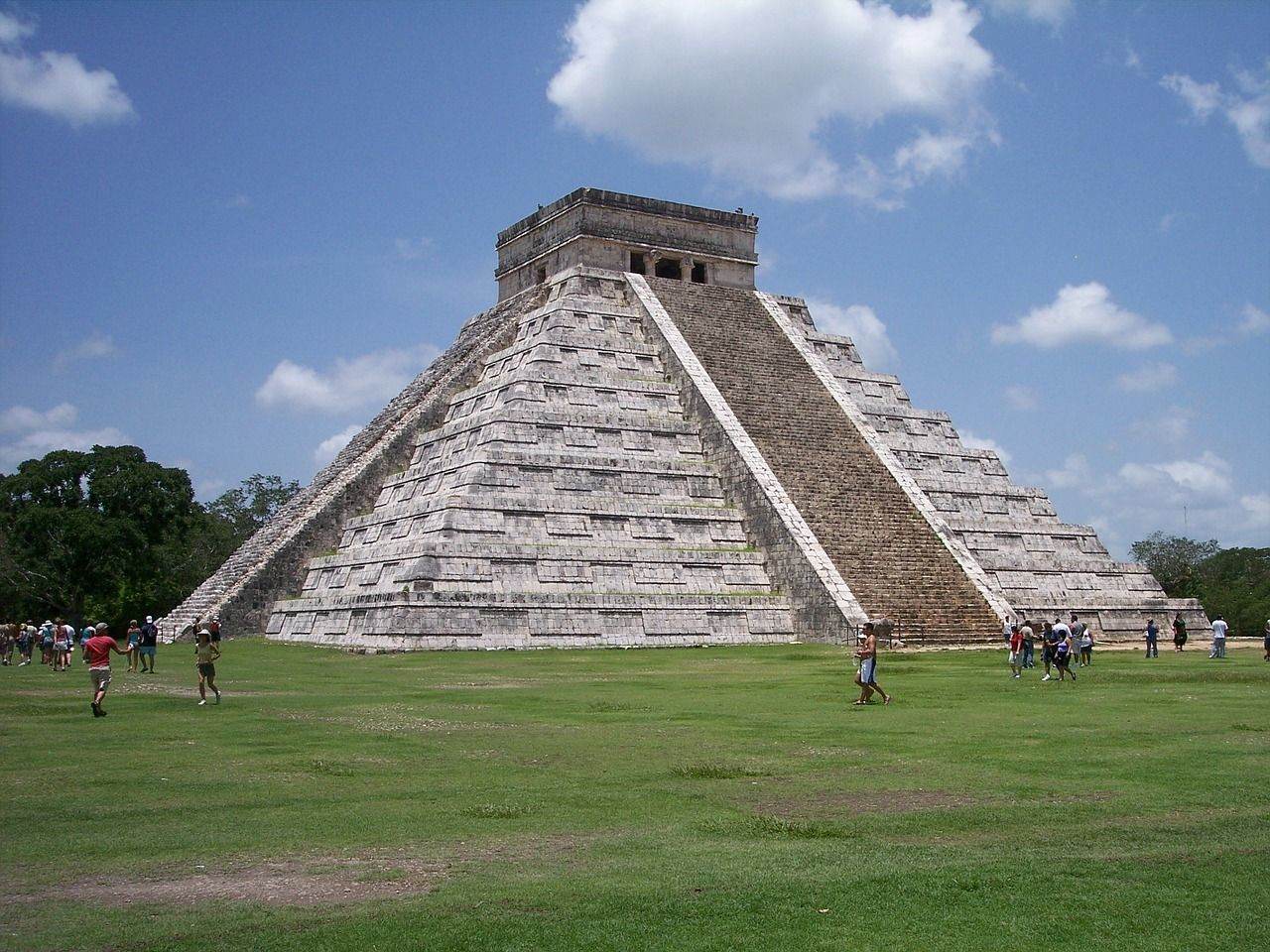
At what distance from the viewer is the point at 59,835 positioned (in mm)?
8703

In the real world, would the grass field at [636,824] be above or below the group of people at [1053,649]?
below

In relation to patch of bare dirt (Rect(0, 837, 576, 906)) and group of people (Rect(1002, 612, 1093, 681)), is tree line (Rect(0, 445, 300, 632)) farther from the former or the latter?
patch of bare dirt (Rect(0, 837, 576, 906))

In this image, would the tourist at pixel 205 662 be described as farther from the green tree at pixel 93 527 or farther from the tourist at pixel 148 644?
the green tree at pixel 93 527

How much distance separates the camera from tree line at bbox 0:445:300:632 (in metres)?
42.4

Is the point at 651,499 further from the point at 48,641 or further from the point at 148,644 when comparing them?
the point at 48,641

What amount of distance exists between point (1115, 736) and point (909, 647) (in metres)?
13.6

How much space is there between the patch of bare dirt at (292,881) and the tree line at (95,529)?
3734 cm

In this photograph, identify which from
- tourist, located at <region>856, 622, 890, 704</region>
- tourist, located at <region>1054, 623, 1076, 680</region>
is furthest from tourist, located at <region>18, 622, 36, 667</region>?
tourist, located at <region>1054, 623, 1076, 680</region>

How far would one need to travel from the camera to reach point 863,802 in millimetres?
9773

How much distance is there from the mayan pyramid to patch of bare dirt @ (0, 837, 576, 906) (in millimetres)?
17170

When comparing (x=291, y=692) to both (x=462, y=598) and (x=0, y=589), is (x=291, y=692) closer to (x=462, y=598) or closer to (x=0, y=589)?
(x=462, y=598)

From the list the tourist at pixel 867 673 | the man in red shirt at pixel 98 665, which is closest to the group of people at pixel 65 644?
the man in red shirt at pixel 98 665

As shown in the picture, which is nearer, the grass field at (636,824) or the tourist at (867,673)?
the grass field at (636,824)

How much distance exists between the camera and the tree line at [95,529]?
1671 inches
